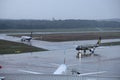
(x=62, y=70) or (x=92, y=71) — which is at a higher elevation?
(x=62, y=70)

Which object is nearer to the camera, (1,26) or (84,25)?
(1,26)

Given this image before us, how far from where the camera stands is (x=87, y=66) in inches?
1203

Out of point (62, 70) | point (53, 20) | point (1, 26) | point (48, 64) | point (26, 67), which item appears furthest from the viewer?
point (53, 20)

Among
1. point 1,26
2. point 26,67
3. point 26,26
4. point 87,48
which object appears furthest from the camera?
point 26,26

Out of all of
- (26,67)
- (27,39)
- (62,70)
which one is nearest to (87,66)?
(26,67)

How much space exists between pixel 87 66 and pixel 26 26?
357 ft

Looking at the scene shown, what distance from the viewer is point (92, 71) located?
1068 inches

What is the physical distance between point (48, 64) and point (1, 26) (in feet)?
302

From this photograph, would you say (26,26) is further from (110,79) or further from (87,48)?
(110,79)

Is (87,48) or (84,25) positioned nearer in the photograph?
(87,48)

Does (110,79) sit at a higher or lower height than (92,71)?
higher

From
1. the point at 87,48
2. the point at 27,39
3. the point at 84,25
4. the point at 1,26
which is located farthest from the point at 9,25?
the point at 87,48

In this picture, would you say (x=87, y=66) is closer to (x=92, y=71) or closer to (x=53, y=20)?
(x=92, y=71)

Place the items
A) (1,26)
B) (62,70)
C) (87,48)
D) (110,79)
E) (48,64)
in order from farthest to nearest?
(1,26) → (87,48) → (48,64) → (62,70) → (110,79)
